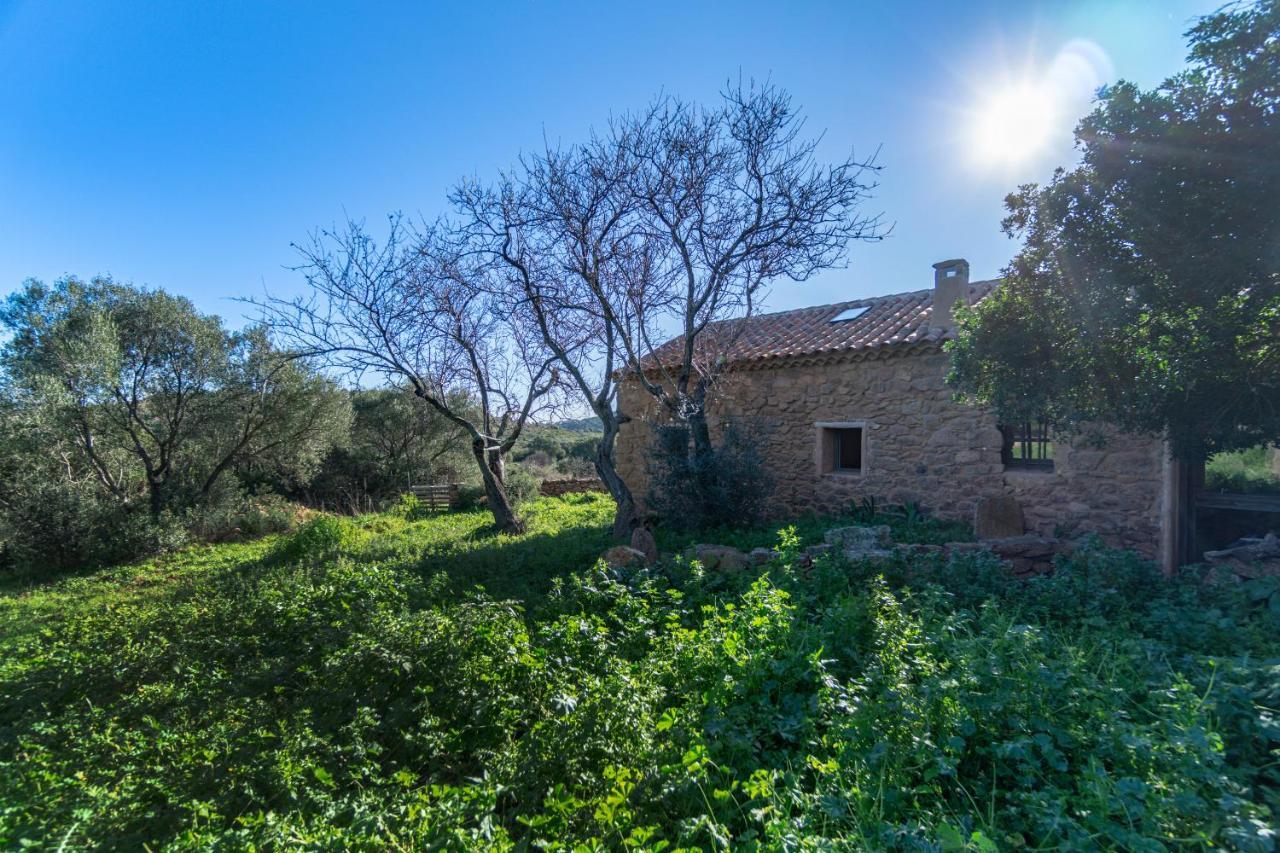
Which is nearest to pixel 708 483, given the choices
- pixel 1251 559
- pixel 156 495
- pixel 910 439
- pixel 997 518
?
pixel 910 439

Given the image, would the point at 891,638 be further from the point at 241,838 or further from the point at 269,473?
the point at 269,473

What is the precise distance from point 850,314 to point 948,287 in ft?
7.49

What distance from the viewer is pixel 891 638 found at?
10.7 ft

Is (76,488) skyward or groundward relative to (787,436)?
groundward

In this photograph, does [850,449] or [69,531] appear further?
[850,449]

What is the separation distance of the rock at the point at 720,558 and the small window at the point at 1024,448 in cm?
461

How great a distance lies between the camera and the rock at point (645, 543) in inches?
260

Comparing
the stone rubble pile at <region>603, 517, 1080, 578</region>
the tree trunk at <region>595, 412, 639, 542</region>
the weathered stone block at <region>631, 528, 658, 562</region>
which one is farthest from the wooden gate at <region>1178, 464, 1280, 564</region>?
the tree trunk at <region>595, 412, 639, 542</region>

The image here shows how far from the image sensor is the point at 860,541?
21.3 feet

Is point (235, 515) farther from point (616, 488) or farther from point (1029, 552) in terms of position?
point (1029, 552)

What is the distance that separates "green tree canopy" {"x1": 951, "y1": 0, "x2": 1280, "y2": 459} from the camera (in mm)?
3961

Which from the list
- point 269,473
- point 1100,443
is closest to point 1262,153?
point 1100,443

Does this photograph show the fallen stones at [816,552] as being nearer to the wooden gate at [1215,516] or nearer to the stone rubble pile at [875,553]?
the stone rubble pile at [875,553]

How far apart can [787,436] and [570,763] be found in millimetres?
8350
